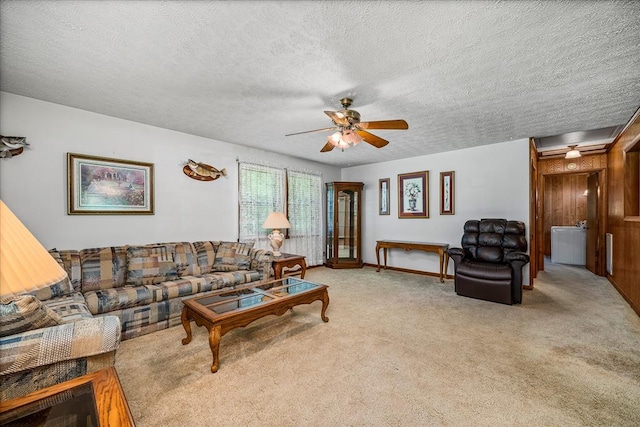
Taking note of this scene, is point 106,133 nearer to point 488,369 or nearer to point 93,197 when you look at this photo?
point 93,197

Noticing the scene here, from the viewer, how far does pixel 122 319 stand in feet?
8.40

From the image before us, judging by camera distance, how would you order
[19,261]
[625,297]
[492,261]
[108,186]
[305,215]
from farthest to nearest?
[305,215] < [492,261] < [625,297] < [108,186] < [19,261]

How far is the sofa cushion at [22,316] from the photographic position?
55.7 inches

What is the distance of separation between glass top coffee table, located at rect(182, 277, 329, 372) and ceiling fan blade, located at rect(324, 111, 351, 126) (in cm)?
174

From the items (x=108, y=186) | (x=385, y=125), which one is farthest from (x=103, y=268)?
(x=385, y=125)

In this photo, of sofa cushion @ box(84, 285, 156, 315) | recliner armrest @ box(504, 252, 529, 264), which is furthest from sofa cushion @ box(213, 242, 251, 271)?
recliner armrest @ box(504, 252, 529, 264)

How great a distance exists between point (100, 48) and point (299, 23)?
1490mm

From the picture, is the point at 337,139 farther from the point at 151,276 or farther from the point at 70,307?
the point at 70,307

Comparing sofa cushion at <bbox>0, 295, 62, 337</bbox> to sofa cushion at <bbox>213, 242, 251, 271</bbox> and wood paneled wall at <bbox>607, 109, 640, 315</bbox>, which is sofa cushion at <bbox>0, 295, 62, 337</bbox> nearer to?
sofa cushion at <bbox>213, 242, 251, 271</bbox>

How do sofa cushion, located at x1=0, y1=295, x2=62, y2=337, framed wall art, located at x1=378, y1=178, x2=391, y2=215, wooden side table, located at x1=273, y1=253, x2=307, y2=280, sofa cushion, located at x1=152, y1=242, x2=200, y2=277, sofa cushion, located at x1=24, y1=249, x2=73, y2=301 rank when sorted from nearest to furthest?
sofa cushion, located at x1=0, y1=295, x2=62, y2=337
sofa cushion, located at x1=24, y1=249, x2=73, y2=301
sofa cushion, located at x1=152, y1=242, x2=200, y2=277
wooden side table, located at x1=273, y1=253, x2=307, y2=280
framed wall art, located at x1=378, y1=178, x2=391, y2=215

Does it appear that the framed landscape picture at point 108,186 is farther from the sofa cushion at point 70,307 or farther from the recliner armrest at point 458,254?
the recliner armrest at point 458,254

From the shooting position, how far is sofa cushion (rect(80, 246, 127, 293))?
2.81 m

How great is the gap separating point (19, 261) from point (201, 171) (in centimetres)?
369

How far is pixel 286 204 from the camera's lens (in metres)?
5.33
